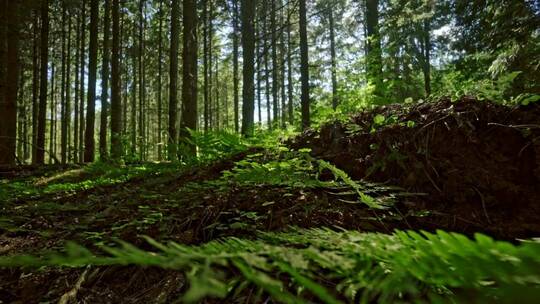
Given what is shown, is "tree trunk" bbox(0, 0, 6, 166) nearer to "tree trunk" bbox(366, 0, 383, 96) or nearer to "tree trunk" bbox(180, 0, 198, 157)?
"tree trunk" bbox(180, 0, 198, 157)

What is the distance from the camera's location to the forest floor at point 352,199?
212 cm

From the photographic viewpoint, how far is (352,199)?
103 inches

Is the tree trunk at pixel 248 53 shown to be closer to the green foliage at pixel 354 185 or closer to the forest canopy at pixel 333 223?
the forest canopy at pixel 333 223

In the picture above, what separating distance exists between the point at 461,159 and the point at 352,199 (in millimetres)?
847

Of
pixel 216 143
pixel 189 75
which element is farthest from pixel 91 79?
pixel 216 143

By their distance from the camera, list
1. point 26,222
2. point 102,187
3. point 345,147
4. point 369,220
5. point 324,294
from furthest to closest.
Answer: point 102,187 → point 26,222 → point 345,147 → point 369,220 → point 324,294

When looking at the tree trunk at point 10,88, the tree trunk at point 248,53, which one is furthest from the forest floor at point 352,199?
the tree trunk at point 10,88

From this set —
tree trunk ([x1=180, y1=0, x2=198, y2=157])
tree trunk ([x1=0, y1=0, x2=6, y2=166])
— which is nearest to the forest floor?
tree trunk ([x1=180, y1=0, x2=198, y2=157])

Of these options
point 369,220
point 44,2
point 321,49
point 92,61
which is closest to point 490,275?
point 369,220

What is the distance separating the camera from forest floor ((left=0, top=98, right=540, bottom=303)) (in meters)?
2.12

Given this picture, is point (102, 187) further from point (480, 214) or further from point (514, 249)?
point (514, 249)

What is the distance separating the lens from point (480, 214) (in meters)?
2.30

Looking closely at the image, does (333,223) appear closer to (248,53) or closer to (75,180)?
(75,180)

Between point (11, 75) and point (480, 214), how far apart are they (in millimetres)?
11719
